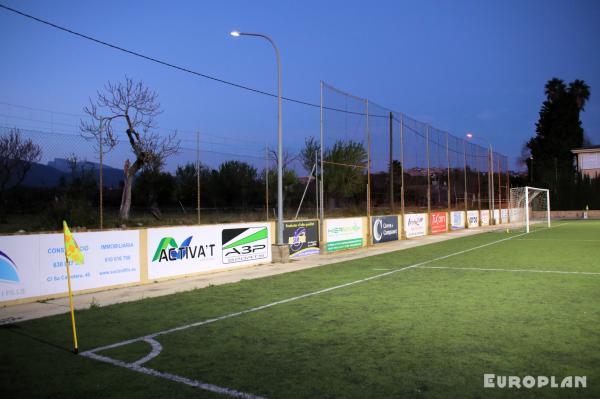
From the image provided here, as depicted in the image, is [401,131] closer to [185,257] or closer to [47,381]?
[185,257]

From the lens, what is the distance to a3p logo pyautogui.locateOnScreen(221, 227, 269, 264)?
14.3 meters

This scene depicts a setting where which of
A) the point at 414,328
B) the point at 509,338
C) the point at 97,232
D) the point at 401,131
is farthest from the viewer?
the point at 401,131

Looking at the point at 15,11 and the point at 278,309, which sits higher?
the point at 15,11

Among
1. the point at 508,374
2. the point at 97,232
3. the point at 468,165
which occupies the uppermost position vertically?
the point at 468,165

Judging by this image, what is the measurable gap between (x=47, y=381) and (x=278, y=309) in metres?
4.25

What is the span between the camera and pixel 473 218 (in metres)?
37.7

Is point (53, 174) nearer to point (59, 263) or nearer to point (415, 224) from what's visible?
point (59, 263)

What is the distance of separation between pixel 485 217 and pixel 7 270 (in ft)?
124

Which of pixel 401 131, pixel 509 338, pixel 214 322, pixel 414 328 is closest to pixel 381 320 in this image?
pixel 414 328

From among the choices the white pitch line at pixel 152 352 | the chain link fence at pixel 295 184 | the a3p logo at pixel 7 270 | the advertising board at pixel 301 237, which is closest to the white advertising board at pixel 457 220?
the chain link fence at pixel 295 184

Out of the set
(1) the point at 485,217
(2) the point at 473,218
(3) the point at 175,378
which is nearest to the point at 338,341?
(3) the point at 175,378

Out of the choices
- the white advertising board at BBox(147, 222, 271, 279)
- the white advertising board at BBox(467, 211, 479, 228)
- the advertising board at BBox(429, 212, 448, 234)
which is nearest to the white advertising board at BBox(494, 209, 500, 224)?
the white advertising board at BBox(467, 211, 479, 228)

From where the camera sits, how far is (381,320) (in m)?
7.80

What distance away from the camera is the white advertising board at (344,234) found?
19.4m
